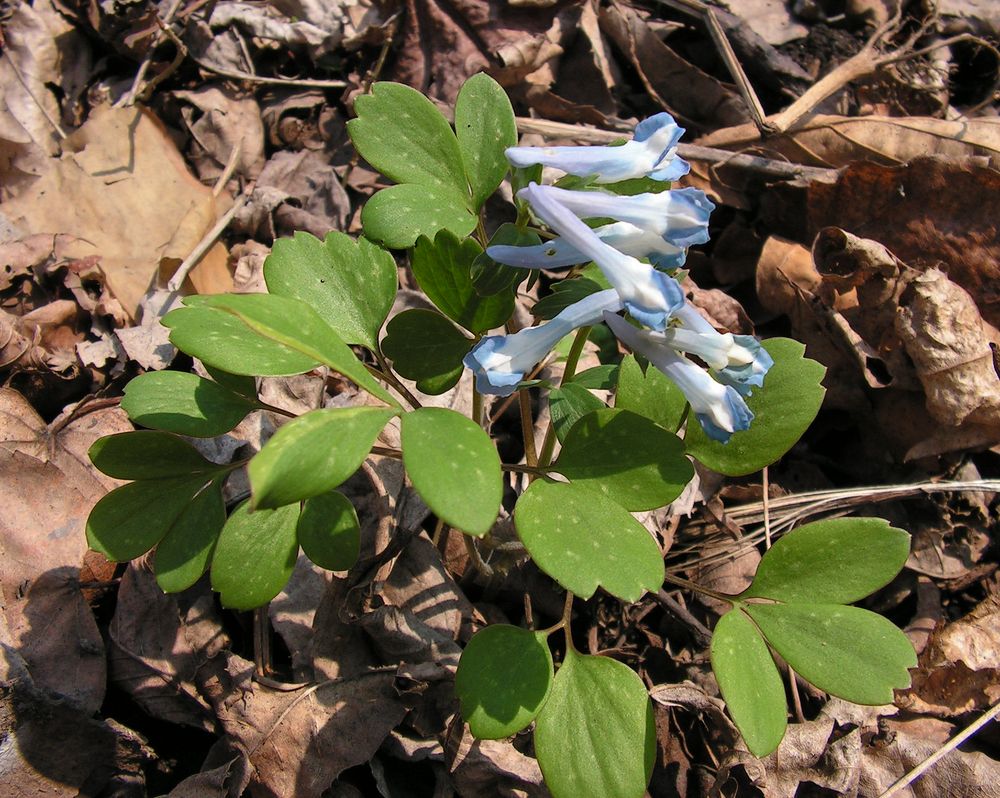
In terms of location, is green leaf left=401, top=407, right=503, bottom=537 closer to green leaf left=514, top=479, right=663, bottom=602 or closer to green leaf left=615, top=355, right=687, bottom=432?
green leaf left=514, top=479, right=663, bottom=602

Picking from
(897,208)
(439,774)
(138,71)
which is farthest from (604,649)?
(138,71)

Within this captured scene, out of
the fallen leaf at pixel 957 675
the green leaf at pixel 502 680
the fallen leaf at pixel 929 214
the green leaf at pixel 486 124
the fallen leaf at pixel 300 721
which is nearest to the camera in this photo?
the green leaf at pixel 502 680

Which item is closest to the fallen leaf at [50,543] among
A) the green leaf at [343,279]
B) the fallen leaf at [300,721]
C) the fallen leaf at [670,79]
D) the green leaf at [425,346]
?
the fallen leaf at [300,721]

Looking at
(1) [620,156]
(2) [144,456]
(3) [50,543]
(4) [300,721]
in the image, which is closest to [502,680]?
(4) [300,721]

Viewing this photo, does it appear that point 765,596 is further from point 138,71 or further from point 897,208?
point 138,71

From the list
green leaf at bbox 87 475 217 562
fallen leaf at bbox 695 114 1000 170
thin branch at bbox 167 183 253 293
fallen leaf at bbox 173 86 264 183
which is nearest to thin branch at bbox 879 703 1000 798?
fallen leaf at bbox 695 114 1000 170

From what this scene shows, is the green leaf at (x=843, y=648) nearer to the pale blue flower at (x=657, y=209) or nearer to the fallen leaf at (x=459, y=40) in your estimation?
the pale blue flower at (x=657, y=209)
